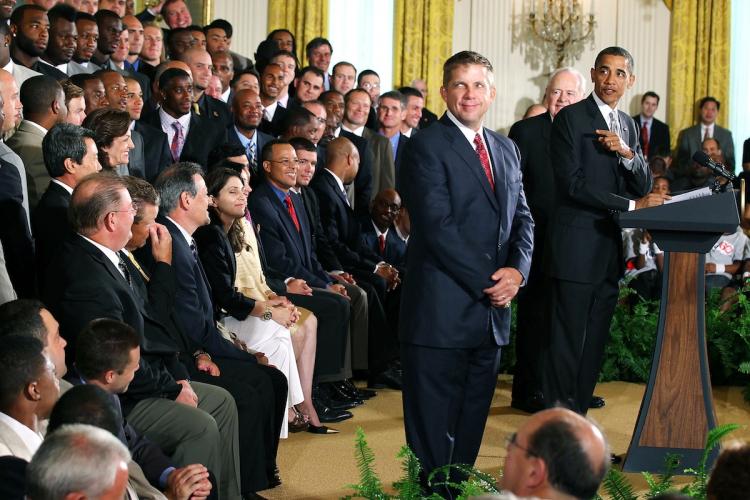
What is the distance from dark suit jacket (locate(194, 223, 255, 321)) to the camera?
17.7ft

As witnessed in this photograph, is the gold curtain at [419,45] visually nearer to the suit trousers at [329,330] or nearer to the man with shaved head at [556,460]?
the suit trousers at [329,330]

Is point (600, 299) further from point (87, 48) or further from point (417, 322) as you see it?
point (87, 48)

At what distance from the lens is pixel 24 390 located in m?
3.06

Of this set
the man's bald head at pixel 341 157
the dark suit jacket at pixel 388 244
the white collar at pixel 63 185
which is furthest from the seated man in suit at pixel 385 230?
the white collar at pixel 63 185

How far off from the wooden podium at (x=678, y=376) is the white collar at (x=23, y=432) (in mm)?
2582

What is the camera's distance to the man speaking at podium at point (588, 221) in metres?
4.96

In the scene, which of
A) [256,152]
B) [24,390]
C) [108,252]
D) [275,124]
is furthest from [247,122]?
[24,390]

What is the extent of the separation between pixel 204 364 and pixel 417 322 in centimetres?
113

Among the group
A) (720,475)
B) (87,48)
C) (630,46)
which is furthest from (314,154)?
(630,46)

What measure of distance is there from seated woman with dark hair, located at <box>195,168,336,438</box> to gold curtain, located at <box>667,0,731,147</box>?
920cm

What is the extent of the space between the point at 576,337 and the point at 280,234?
1.93 meters

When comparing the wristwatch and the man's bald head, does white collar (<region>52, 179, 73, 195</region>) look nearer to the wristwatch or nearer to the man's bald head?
the wristwatch

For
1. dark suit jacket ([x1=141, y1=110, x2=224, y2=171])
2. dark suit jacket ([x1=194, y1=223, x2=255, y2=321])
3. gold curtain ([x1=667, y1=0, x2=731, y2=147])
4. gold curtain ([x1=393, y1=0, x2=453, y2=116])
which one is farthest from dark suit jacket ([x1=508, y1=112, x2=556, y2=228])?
gold curtain ([x1=667, y1=0, x2=731, y2=147])

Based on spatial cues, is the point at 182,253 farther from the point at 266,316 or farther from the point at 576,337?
the point at 576,337
